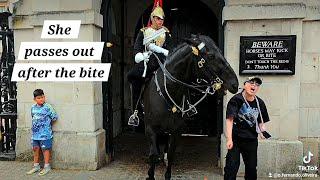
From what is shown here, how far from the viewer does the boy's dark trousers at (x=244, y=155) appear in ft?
14.9

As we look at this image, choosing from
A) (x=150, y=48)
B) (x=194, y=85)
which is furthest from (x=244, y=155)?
(x=150, y=48)

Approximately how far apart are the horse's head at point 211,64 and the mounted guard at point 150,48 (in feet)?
2.60

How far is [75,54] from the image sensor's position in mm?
6188

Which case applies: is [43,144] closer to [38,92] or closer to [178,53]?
[38,92]

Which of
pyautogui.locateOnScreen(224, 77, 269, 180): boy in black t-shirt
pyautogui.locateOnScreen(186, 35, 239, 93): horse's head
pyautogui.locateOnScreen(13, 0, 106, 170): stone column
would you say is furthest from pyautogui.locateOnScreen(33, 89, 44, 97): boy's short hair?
pyautogui.locateOnScreen(224, 77, 269, 180): boy in black t-shirt

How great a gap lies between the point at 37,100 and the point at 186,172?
302cm

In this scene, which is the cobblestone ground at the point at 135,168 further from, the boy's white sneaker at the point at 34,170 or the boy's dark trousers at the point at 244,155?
the boy's dark trousers at the point at 244,155

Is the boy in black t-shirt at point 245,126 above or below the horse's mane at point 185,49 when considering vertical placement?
below

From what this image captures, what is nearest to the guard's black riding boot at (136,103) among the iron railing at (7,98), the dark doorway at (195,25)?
the iron railing at (7,98)

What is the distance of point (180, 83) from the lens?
4.73 metres

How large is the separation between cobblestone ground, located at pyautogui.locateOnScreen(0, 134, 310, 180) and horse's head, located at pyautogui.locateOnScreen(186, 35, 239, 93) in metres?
2.34

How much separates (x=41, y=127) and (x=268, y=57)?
13.8 ft

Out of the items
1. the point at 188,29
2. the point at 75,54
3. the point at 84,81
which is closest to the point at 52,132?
the point at 84,81

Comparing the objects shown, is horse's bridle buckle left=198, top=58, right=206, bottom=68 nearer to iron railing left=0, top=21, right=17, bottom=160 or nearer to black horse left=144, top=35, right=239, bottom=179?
black horse left=144, top=35, right=239, bottom=179
